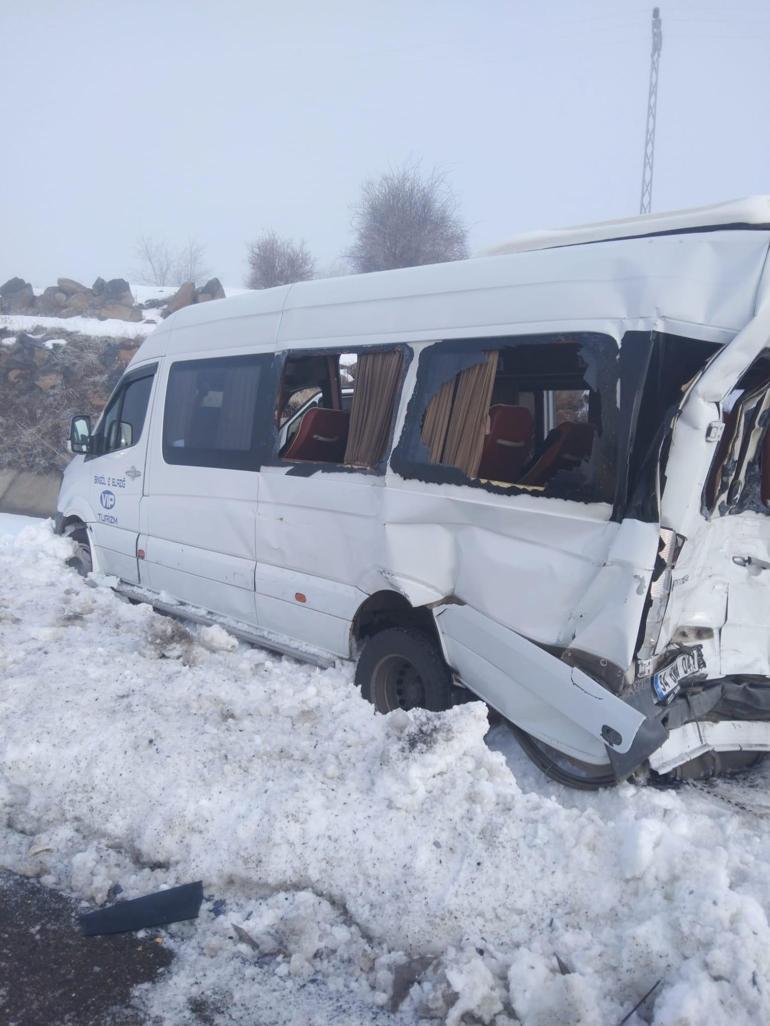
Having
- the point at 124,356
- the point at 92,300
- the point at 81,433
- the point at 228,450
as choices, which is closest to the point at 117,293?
the point at 92,300

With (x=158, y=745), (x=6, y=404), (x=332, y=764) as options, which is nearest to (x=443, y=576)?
(x=332, y=764)

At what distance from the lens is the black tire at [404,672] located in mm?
4504

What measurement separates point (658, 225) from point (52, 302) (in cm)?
2775

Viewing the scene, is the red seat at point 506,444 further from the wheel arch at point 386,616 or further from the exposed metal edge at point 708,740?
the exposed metal edge at point 708,740

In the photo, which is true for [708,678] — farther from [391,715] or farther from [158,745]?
[158,745]

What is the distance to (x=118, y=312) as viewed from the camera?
26.7 meters

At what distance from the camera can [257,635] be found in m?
5.70

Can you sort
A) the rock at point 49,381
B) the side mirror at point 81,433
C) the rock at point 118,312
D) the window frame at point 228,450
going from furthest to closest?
the rock at point 118,312 < the rock at point 49,381 < the side mirror at point 81,433 < the window frame at point 228,450

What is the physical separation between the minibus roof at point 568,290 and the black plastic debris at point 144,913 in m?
2.98

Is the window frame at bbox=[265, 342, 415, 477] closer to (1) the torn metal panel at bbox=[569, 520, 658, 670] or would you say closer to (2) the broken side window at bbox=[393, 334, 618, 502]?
(2) the broken side window at bbox=[393, 334, 618, 502]

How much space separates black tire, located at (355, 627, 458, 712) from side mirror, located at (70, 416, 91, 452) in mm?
3977

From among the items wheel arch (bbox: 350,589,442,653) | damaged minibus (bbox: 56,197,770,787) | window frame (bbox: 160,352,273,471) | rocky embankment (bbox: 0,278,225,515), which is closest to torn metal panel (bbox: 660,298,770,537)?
damaged minibus (bbox: 56,197,770,787)

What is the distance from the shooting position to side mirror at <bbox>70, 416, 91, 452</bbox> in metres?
7.54

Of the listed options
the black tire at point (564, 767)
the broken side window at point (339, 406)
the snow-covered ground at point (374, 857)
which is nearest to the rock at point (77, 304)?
the broken side window at point (339, 406)
